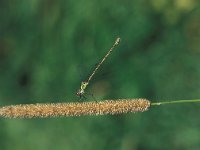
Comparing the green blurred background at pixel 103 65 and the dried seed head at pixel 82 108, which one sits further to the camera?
the green blurred background at pixel 103 65

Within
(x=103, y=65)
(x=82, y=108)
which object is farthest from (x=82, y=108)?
(x=103, y=65)

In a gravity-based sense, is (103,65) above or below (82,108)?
above

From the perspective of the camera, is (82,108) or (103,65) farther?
(103,65)

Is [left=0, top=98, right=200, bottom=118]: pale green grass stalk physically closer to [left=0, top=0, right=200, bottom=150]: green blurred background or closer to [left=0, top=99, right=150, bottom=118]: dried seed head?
[left=0, top=99, right=150, bottom=118]: dried seed head

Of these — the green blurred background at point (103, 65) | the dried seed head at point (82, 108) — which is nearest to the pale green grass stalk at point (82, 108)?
the dried seed head at point (82, 108)

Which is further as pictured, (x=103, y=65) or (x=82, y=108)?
(x=103, y=65)

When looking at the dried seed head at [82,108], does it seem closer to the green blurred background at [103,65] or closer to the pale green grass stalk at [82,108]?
the pale green grass stalk at [82,108]

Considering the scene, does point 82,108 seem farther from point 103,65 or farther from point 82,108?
point 103,65

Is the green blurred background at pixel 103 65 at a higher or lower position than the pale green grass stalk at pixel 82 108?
higher

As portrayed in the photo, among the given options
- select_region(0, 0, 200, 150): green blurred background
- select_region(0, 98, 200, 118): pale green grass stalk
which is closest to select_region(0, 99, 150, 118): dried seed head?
select_region(0, 98, 200, 118): pale green grass stalk

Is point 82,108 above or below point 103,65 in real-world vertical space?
below
